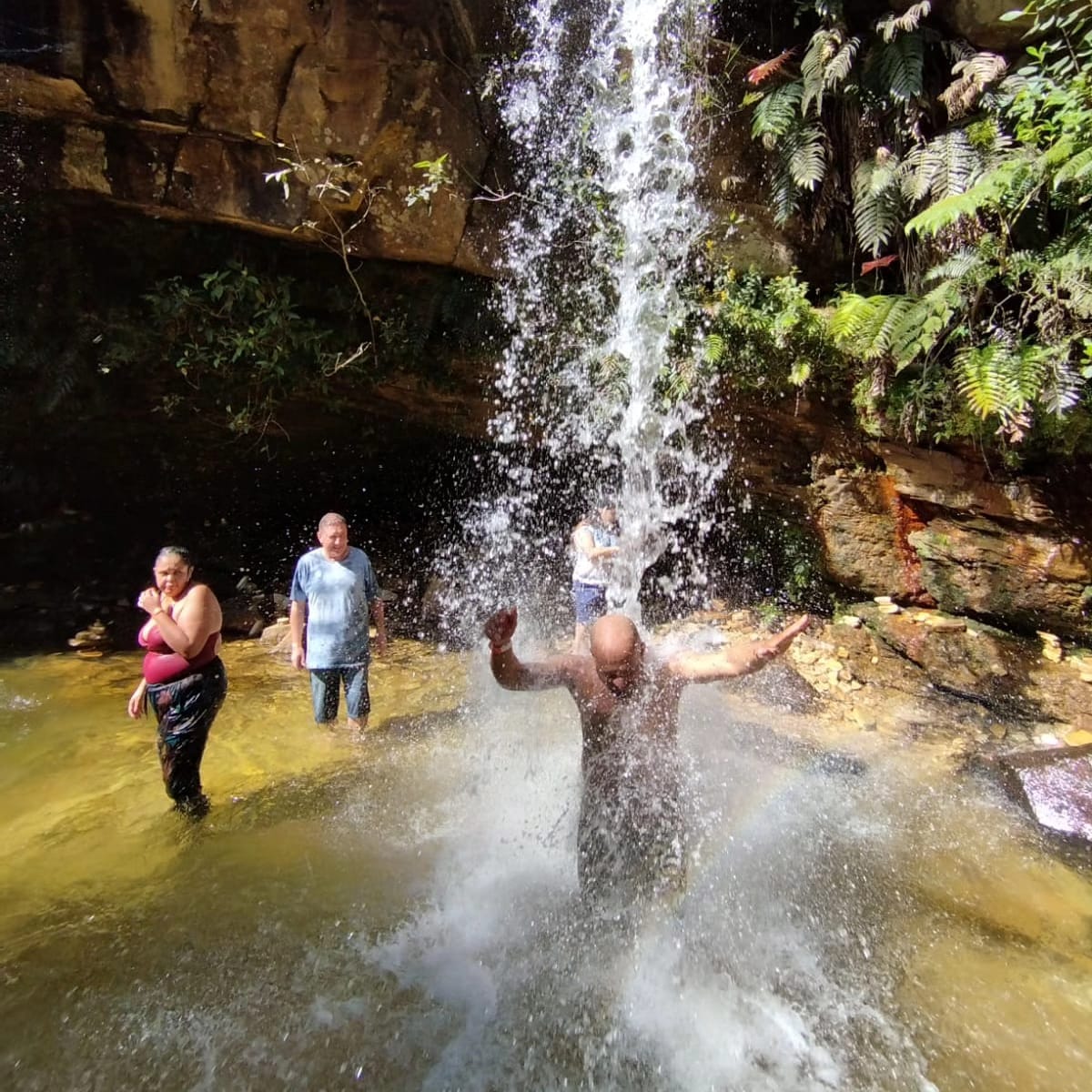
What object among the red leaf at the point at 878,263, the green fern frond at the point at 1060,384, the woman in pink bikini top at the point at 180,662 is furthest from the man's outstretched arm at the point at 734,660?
the red leaf at the point at 878,263

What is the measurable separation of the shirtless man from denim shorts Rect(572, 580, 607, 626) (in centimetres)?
274

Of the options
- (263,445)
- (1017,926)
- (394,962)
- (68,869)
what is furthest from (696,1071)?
(263,445)

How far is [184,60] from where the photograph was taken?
593 cm

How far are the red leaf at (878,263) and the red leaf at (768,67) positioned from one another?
6.58 ft

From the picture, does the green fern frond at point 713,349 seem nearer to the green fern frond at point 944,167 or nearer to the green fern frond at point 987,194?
the green fern frond at point 987,194

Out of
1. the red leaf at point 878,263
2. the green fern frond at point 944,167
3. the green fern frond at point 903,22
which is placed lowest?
the red leaf at point 878,263

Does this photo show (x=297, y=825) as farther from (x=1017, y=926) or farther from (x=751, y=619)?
(x=751, y=619)

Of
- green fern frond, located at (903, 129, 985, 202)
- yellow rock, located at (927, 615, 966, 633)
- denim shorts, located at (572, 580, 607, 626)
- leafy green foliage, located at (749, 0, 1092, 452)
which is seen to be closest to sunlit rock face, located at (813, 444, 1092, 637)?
yellow rock, located at (927, 615, 966, 633)

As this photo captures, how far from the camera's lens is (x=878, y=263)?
6.15m

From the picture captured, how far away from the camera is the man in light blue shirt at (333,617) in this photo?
4.51 m

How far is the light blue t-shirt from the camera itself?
4.51 metres

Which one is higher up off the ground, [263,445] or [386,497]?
[263,445]

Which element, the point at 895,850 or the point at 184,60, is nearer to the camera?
the point at 895,850

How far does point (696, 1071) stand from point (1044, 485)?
565 cm
